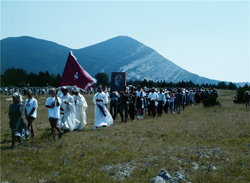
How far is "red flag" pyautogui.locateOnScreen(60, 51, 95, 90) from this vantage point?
1222 centimetres

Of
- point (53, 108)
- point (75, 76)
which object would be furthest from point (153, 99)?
point (53, 108)

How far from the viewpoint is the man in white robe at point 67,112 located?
12.6m

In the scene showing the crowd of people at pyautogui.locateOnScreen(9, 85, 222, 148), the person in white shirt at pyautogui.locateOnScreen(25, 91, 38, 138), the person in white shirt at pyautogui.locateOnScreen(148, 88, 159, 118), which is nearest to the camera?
the crowd of people at pyautogui.locateOnScreen(9, 85, 222, 148)

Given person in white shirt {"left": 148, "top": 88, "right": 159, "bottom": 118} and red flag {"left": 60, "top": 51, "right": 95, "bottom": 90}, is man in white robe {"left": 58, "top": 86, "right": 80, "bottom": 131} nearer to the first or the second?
red flag {"left": 60, "top": 51, "right": 95, "bottom": 90}

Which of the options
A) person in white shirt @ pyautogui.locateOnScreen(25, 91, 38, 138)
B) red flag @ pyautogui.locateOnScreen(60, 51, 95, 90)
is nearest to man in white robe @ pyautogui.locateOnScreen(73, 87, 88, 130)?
red flag @ pyautogui.locateOnScreen(60, 51, 95, 90)

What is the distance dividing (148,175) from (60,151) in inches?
142

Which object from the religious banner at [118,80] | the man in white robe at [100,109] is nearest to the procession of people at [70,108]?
the man in white robe at [100,109]

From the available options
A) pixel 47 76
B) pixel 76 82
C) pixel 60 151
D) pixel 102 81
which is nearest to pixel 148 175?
pixel 60 151

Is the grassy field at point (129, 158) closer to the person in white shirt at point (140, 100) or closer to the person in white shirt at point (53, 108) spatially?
the person in white shirt at point (53, 108)

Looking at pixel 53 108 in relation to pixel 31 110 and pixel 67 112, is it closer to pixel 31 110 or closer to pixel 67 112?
pixel 31 110

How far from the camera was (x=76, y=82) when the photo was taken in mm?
12273

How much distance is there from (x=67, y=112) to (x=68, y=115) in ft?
0.50

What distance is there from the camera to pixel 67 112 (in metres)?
12.9

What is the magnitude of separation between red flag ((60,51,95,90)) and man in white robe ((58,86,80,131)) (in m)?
0.39
